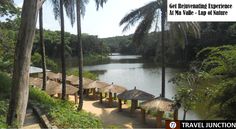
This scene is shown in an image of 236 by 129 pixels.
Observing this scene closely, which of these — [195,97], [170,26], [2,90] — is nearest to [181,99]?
[195,97]

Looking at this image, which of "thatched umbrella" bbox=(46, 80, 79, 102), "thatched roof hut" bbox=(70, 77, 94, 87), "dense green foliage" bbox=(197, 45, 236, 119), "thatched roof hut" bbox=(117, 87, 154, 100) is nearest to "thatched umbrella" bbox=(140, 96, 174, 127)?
"thatched roof hut" bbox=(117, 87, 154, 100)

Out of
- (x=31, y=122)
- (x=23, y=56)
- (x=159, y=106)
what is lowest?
(x=159, y=106)

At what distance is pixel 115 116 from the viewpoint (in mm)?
16734

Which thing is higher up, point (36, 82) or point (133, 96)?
point (36, 82)

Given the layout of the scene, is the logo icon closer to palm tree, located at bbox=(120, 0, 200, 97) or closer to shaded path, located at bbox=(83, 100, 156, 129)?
shaded path, located at bbox=(83, 100, 156, 129)

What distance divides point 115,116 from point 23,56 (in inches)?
434

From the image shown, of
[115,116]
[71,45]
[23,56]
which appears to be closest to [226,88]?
[23,56]

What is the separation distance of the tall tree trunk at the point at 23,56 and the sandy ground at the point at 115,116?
7.38 m

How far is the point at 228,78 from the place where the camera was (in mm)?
5008

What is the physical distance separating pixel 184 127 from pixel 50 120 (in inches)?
192

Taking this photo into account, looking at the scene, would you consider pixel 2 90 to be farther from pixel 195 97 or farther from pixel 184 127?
pixel 184 127

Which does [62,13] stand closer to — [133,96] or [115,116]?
[133,96]

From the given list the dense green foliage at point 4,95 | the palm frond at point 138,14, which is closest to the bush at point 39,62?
the palm frond at point 138,14

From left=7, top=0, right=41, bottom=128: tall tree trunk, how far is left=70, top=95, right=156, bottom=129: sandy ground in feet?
24.2
